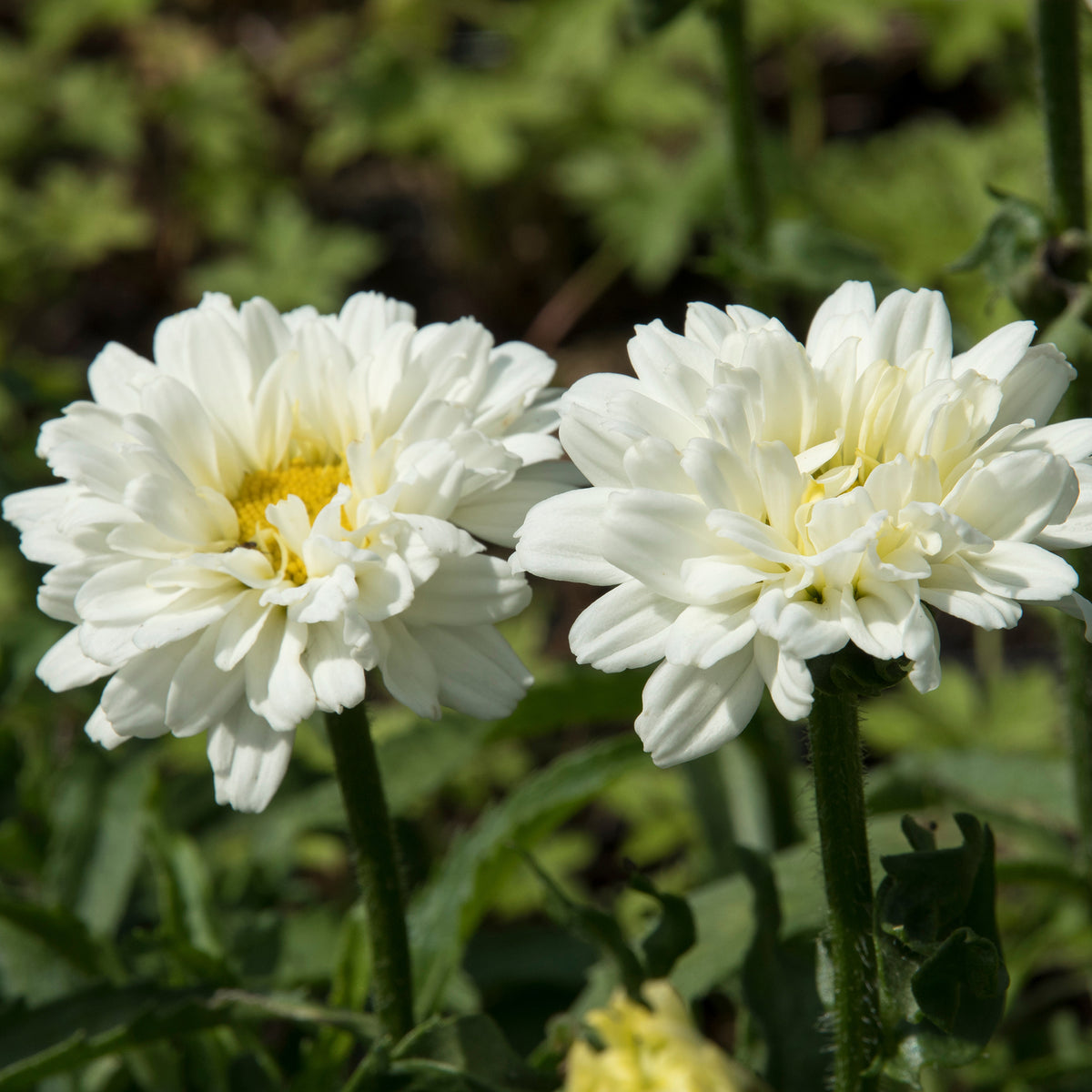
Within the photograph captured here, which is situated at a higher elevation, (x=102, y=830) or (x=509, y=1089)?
(x=509, y=1089)

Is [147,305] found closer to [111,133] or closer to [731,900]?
[111,133]

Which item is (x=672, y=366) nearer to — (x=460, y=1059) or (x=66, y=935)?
(x=460, y=1059)

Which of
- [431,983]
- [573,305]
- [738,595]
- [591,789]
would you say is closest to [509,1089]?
[431,983]

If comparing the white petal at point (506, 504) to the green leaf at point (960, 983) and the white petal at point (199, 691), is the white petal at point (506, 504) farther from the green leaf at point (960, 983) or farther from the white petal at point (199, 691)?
the green leaf at point (960, 983)

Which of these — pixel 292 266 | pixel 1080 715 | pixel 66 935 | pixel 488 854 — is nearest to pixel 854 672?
pixel 488 854

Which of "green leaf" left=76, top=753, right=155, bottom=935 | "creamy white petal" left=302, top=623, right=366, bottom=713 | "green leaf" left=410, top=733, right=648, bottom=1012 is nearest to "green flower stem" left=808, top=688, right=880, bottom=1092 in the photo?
"creamy white petal" left=302, top=623, right=366, bottom=713

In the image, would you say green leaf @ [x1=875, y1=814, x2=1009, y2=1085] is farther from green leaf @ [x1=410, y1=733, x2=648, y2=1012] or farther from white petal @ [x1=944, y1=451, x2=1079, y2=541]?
green leaf @ [x1=410, y1=733, x2=648, y2=1012]
